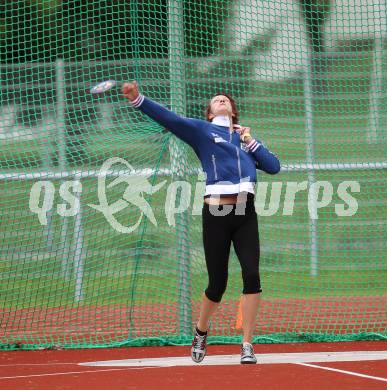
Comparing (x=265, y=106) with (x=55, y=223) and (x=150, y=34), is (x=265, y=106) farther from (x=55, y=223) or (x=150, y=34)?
(x=55, y=223)

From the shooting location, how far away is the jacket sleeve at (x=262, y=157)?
7348mm

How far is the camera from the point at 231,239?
7477mm

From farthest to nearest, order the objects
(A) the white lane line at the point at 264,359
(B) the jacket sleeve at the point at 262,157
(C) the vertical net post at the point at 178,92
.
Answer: (C) the vertical net post at the point at 178,92 < (A) the white lane line at the point at 264,359 < (B) the jacket sleeve at the point at 262,157

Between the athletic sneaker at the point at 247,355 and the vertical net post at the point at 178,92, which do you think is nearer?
the athletic sneaker at the point at 247,355

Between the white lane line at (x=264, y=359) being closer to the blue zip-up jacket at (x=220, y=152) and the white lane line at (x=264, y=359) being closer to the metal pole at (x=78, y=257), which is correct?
the blue zip-up jacket at (x=220, y=152)

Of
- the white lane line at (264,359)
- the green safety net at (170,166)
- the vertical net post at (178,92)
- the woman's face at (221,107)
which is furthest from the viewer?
the green safety net at (170,166)

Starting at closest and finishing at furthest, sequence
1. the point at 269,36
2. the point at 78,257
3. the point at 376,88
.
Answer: the point at 269,36, the point at 78,257, the point at 376,88

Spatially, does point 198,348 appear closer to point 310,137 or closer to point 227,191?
point 227,191

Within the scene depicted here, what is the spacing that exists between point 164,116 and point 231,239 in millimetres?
1005

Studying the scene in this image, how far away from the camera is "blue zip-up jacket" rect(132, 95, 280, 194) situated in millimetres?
7301

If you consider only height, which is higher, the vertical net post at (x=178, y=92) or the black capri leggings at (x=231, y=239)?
the vertical net post at (x=178, y=92)

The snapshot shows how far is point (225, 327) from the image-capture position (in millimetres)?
10414

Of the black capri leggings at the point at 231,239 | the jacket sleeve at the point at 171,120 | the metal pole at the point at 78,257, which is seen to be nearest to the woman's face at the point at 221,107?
the jacket sleeve at the point at 171,120

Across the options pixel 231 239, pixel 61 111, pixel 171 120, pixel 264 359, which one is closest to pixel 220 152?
pixel 171 120
